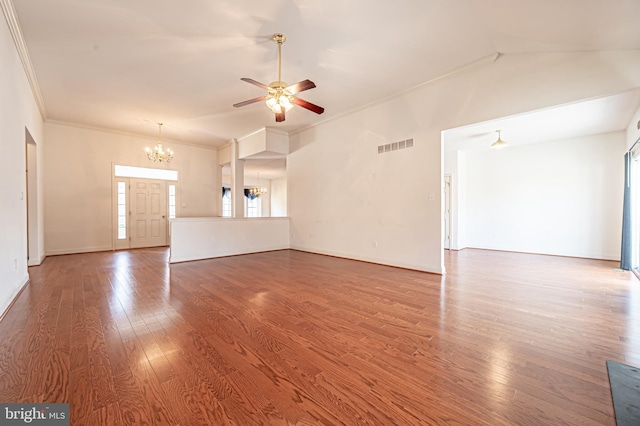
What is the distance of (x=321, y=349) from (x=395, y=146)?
4153 mm

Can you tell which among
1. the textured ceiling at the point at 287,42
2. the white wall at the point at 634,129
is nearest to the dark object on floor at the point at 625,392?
the textured ceiling at the point at 287,42

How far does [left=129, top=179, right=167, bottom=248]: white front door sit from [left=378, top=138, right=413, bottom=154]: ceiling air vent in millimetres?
6776

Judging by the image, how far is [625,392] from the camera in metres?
1.64

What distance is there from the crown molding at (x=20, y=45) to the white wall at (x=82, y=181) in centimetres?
170

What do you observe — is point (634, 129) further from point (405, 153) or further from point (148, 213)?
point (148, 213)

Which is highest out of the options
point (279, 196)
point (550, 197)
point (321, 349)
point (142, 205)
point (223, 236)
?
point (279, 196)

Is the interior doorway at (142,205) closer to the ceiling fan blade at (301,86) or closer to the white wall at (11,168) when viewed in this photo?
the white wall at (11,168)

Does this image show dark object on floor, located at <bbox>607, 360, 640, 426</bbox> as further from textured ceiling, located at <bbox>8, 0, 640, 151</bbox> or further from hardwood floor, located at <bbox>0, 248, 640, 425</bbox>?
textured ceiling, located at <bbox>8, 0, 640, 151</bbox>

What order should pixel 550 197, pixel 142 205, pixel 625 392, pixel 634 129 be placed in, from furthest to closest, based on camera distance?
pixel 142 205
pixel 550 197
pixel 634 129
pixel 625 392

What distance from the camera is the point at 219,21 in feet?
10.1

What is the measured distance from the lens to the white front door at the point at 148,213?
25.4 ft

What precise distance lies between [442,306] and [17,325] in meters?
4.37

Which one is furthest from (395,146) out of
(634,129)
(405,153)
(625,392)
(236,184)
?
(236,184)

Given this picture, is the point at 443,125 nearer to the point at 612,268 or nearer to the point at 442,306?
the point at 442,306
